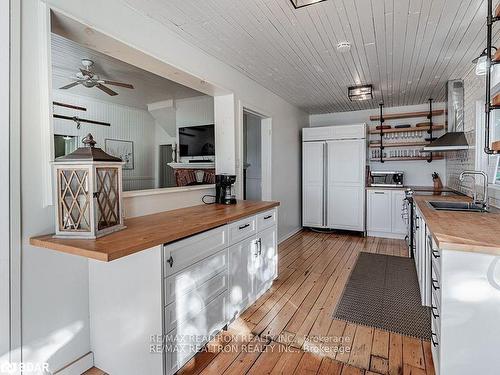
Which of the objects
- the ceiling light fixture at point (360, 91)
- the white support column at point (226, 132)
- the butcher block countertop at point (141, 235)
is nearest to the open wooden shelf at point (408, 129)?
the ceiling light fixture at point (360, 91)

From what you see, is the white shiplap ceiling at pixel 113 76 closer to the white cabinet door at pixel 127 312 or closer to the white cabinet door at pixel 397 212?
the white cabinet door at pixel 127 312

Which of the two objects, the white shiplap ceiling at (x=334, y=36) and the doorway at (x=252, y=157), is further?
the doorway at (x=252, y=157)

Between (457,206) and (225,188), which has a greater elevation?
(225,188)

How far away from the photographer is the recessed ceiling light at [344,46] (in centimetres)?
266

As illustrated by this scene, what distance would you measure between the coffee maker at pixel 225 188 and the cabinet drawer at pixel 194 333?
1086 mm

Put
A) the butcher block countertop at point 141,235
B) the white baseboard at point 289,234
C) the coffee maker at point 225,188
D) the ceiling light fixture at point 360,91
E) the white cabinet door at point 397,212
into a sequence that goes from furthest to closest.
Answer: the white cabinet door at point 397,212
the white baseboard at point 289,234
the ceiling light fixture at point 360,91
the coffee maker at point 225,188
the butcher block countertop at point 141,235

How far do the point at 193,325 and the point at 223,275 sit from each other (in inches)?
16.1

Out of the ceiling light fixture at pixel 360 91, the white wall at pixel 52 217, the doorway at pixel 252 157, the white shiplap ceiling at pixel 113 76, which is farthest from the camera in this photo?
the doorway at pixel 252 157

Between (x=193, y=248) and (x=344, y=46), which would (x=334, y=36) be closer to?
(x=344, y=46)

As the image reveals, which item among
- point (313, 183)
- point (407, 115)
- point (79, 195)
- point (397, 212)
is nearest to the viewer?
point (79, 195)

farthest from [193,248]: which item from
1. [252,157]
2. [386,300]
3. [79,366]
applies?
[252,157]

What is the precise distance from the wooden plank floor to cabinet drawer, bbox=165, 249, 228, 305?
53 cm

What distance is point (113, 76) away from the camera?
13.0ft

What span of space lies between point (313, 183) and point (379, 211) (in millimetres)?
1277
